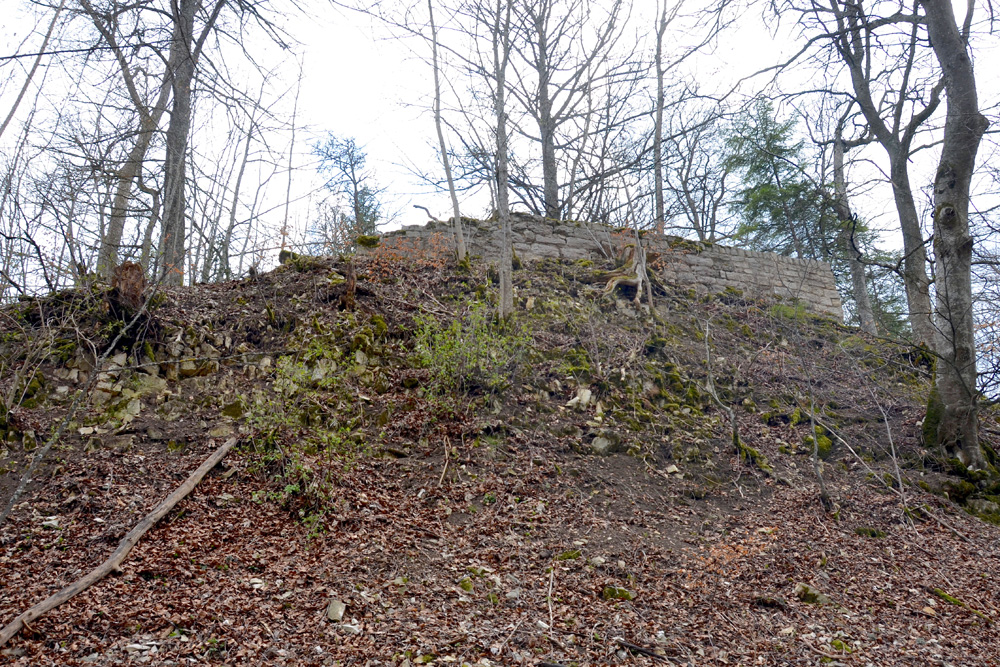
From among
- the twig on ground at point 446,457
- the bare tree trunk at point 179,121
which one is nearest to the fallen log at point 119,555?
the twig on ground at point 446,457

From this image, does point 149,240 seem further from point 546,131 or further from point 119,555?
point 546,131

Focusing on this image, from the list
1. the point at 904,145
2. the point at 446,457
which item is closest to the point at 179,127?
the point at 446,457

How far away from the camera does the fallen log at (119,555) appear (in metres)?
2.89

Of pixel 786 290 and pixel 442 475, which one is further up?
pixel 786 290

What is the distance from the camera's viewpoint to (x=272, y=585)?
3510 mm

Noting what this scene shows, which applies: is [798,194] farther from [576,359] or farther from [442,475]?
[442,475]

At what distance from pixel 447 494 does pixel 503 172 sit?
4.42 metres

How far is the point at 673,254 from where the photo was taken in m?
9.66

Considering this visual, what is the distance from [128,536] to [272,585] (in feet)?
3.28

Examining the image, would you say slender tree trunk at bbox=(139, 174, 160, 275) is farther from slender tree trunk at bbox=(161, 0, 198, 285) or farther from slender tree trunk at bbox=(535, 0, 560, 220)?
slender tree trunk at bbox=(535, 0, 560, 220)

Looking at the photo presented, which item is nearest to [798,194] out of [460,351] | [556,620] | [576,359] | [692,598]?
[576,359]

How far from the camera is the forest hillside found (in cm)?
333

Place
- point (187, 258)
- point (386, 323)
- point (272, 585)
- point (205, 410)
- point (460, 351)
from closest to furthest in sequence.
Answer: point (272, 585) → point (205, 410) → point (460, 351) → point (386, 323) → point (187, 258)

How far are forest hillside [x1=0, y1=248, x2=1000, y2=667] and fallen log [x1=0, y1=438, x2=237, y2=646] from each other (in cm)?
5
